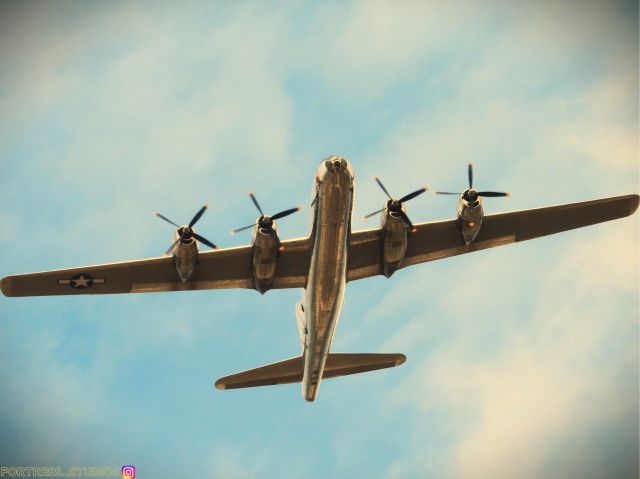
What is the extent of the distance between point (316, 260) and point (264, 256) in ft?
9.63

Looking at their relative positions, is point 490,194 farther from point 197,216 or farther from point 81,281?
point 81,281

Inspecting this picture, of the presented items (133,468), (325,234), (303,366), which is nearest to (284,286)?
(303,366)

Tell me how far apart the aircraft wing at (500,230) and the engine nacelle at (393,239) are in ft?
2.34

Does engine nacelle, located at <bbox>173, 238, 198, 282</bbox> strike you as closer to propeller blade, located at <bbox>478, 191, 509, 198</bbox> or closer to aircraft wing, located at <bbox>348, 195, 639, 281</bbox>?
aircraft wing, located at <bbox>348, 195, 639, 281</bbox>

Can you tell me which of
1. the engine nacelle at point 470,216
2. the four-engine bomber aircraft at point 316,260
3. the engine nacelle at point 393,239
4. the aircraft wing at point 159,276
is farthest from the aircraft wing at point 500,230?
the aircraft wing at point 159,276

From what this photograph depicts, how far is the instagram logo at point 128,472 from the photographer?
33.6m

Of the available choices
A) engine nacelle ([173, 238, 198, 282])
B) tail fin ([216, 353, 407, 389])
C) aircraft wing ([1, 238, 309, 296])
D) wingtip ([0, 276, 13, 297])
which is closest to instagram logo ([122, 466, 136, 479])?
tail fin ([216, 353, 407, 389])

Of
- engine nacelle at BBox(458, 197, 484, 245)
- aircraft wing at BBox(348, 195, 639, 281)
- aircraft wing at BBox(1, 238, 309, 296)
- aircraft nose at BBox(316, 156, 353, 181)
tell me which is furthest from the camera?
aircraft wing at BBox(348, 195, 639, 281)

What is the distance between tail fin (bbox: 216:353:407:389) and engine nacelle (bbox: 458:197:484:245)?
8842 millimetres

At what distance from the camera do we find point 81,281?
92.2 feet

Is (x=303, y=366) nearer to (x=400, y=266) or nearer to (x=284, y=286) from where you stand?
(x=284, y=286)

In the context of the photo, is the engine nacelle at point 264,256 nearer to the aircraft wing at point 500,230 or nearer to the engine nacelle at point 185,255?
the engine nacelle at point 185,255

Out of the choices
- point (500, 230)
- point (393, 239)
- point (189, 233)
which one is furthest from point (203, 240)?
point (500, 230)

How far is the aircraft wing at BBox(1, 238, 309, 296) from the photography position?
27.8 meters
